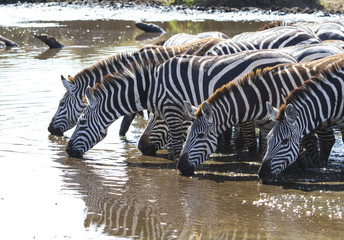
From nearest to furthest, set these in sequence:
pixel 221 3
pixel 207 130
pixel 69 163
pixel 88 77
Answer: pixel 207 130, pixel 69 163, pixel 88 77, pixel 221 3

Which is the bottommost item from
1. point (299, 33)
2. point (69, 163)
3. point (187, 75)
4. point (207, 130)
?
point (69, 163)

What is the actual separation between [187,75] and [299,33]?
10.9 ft

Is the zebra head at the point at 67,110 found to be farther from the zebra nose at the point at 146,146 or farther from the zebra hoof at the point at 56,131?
the zebra nose at the point at 146,146

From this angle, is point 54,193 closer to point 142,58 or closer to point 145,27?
point 142,58

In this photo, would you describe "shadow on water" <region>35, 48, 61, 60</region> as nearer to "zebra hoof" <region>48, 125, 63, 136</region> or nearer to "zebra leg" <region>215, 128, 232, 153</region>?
"zebra hoof" <region>48, 125, 63, 136</region>

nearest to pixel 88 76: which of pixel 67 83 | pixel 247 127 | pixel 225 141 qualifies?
pixel 67 83

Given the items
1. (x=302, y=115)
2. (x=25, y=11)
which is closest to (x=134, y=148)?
(x=302, y=115)

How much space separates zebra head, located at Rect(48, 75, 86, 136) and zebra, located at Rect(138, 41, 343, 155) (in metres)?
1.78

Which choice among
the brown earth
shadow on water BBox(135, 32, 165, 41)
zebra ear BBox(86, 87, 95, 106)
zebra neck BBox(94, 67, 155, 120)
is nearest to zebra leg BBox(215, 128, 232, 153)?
zebra neck BBox(94, 67, 155, 120)

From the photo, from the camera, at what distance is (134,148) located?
10.3 m

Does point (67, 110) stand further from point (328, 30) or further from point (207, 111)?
point (328, 30)

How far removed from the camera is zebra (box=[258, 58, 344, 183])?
7668 millimetres

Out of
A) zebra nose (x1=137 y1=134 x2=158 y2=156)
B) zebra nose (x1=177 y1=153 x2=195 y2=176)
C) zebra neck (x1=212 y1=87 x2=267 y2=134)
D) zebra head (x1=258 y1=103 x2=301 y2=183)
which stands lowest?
zebra nose (x1=137 y1=134 x2=158 y2=156)

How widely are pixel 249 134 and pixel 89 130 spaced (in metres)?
2.48
